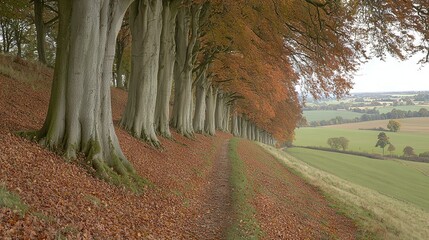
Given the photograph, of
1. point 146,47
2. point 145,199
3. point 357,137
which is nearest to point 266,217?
point 145,199

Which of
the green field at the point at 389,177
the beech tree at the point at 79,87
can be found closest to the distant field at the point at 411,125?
the green field at the point at 389,177

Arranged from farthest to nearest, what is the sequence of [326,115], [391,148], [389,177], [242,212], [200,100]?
[326,115]
[391,148]
[389,177]
[200,100]
[242,212]

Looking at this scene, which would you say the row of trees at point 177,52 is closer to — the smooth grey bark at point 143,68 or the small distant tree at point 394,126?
the smooth grey bark at point 143,68

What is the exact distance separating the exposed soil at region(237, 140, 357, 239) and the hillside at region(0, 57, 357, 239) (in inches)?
2.0

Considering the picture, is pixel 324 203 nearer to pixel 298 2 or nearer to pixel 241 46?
pixel 298 2

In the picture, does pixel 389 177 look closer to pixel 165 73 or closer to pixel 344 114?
pixel 165 73

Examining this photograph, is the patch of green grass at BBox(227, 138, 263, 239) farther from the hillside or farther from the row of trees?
the row of trees

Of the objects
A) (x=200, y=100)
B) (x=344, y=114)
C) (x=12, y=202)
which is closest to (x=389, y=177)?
(x=200, y=100)

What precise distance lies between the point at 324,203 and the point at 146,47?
9.78 meters

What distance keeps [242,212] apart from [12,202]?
6146 mm

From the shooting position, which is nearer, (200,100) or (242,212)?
(242,212)

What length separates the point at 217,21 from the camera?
21.8 meters

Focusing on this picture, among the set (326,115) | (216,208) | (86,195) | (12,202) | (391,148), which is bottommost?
(391,148)

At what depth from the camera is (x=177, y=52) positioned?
21984mm
